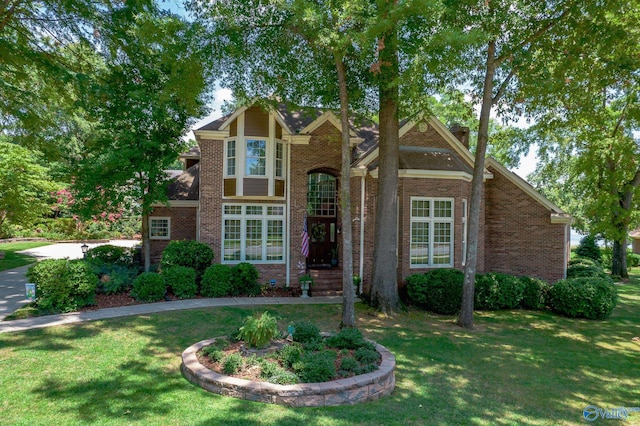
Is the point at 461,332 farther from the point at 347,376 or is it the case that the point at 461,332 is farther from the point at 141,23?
the point at 141,23

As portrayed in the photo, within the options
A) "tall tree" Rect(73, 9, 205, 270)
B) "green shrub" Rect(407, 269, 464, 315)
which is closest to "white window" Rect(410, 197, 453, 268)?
"green shrub" Rect(407, 269, 464, 315)

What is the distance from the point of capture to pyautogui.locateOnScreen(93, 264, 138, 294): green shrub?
11.4 m

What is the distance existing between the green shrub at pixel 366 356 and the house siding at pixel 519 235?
1098 cm

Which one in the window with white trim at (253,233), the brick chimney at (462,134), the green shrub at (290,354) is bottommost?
the green shrub at (290,354)

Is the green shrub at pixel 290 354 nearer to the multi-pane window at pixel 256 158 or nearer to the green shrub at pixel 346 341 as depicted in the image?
the green shrub at pixel 346 341

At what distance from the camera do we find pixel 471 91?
12.9 m

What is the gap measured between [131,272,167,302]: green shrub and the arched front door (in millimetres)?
6470

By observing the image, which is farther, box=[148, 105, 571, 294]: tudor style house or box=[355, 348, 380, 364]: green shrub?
box=[148, 105, 571, 294]: tudor style house

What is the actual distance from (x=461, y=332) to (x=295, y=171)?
8.07 meters

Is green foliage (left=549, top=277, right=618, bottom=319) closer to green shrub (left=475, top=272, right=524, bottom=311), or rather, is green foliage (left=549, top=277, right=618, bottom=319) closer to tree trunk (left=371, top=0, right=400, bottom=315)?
green shrub (left=475, top=272, right=524, bottom=311)

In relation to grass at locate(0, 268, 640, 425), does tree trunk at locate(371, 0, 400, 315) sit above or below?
above

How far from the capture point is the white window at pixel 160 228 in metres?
16.5

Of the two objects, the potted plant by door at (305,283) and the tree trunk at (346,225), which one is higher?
the tree trunk at (346,225)

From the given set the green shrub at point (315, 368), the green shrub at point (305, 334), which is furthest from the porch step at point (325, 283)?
the green shrub at point (315, 368)
